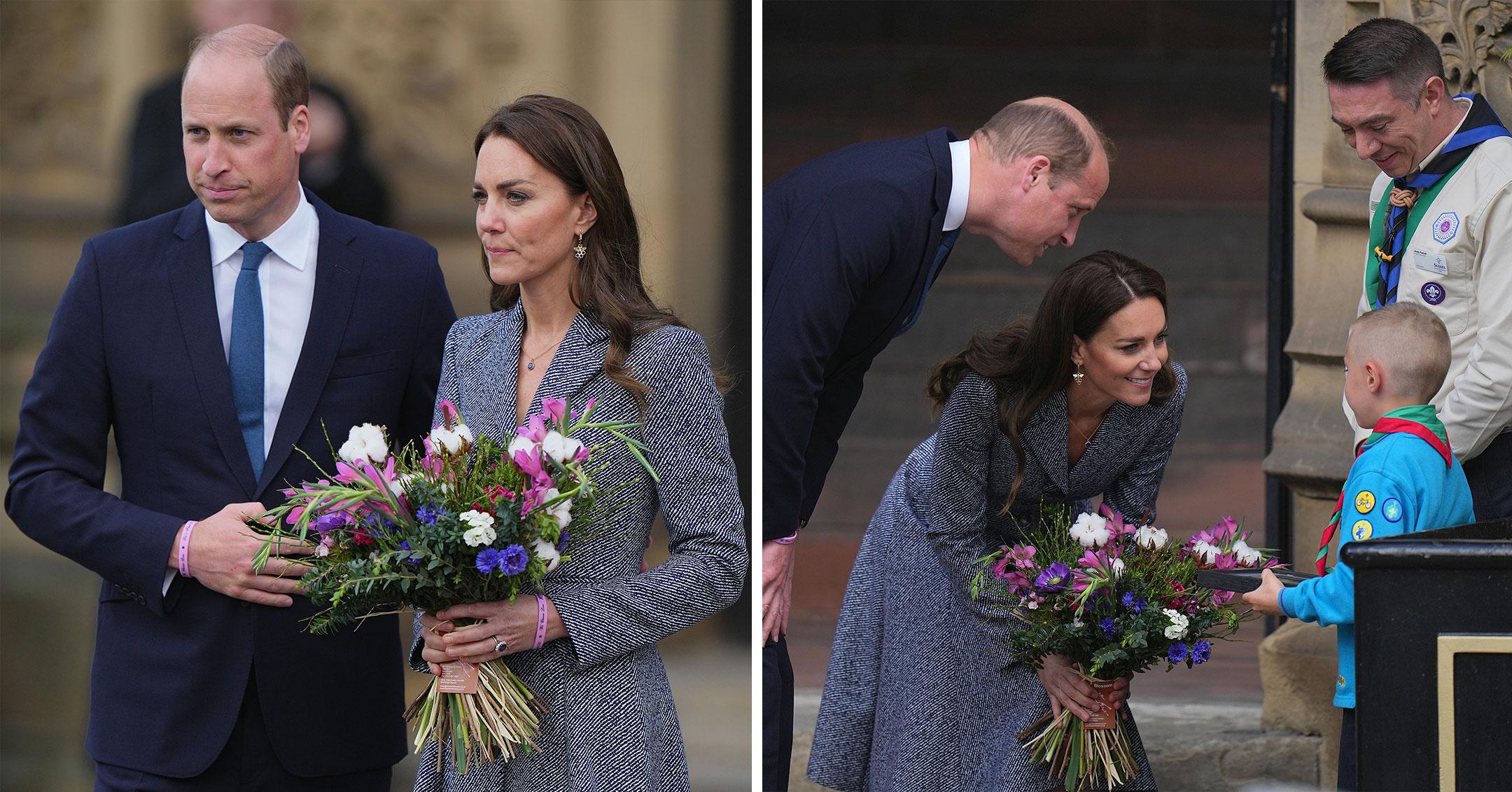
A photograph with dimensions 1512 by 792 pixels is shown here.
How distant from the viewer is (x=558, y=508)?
8.03 ft

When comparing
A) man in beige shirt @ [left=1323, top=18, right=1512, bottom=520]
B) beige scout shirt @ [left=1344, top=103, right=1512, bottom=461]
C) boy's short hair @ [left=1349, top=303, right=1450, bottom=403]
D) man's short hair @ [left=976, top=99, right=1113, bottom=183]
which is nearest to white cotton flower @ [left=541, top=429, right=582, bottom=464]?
man's short hair @ [left=976, top=99, right=1113, bottom=183]

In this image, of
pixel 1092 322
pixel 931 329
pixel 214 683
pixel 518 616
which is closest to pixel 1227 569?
pixel 1092 322

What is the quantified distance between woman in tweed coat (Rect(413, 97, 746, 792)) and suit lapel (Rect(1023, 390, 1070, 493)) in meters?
0.97

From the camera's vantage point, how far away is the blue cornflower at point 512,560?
2387mm

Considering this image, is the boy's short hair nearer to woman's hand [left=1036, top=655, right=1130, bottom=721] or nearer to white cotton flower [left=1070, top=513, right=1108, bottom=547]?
white cotton flower [left=1070, top=513, right=1108, bottom=547]

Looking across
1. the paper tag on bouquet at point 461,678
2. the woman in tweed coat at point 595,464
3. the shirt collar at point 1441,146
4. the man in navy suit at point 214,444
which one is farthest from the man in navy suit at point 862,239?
the paper tag on bouquet at point 461,678

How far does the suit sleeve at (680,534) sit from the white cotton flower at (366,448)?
1.13 feet

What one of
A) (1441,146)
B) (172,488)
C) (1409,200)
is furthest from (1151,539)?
(172,488)

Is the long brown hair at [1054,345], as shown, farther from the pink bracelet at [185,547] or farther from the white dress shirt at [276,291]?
the pink bracelet at [185,547]

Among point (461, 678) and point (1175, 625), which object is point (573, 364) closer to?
point (461, 678)

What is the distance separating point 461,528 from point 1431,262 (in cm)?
214

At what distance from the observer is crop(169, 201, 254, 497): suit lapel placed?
9.40 feet

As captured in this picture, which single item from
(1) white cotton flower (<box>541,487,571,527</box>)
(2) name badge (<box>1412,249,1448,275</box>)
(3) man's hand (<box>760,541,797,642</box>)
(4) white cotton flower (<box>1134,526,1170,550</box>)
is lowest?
(3) man's hand (<box>760,541,797,642</box>)

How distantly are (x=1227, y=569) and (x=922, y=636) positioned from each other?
2.38 ft
